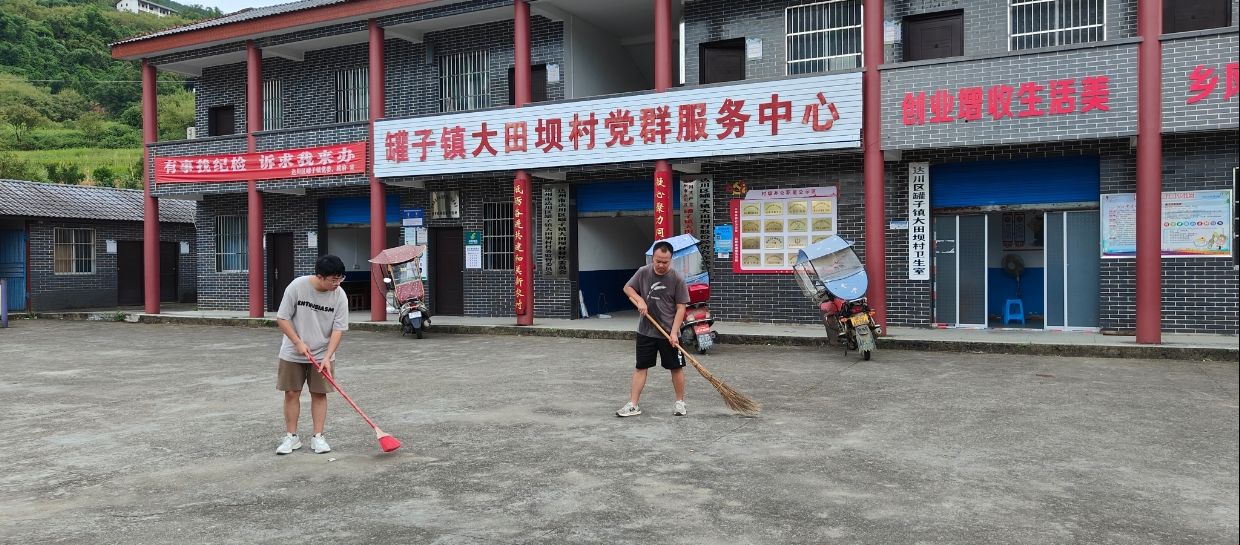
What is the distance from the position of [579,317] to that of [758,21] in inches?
260

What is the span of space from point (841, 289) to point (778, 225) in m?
4.26

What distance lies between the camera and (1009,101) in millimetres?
12422

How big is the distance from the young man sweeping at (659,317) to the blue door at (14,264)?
21.7 metres

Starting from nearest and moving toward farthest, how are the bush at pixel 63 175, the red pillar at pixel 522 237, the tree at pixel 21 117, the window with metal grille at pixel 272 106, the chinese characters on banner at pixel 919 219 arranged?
the chinese characters on banner at pixel 919 219 → the red pillar at pixel 522 237 → the window with metal grille at pixel 272 106 → the bush at pixel 63 175 → the tree at pixel 21 117

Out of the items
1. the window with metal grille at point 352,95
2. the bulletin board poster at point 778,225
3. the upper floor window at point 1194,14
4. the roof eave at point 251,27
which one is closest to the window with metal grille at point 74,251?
the roof eave at point 251,27

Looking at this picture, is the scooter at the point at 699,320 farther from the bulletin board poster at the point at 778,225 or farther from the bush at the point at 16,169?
the bush at the point at 16,169

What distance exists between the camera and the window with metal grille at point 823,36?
48.5ft

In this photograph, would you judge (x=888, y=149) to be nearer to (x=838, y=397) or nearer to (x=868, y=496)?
(x=838, y=397)

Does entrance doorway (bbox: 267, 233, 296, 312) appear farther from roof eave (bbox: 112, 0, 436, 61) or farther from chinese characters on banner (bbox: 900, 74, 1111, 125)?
chinese characters on banner (bbox: 900, 74, 1111, 125)

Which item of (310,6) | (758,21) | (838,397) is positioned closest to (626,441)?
(838,397)

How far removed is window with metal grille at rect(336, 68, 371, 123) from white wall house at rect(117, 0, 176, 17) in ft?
280

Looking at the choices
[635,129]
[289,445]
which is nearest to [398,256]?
[635,129]

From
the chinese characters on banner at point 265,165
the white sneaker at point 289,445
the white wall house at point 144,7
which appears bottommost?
the white sneaker at point 289,445

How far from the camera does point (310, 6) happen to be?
1773cm
